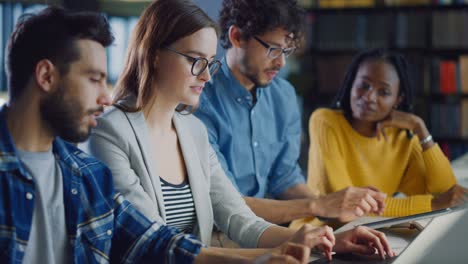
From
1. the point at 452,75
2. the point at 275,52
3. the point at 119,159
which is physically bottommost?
the point at 452,75

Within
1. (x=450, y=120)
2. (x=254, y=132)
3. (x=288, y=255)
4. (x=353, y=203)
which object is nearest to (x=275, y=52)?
(x=254, y=132)

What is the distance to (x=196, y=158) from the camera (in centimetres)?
147

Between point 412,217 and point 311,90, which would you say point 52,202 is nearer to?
point 412,217

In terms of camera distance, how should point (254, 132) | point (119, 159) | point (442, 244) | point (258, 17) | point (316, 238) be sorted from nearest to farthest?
point (442, 244), point (316, 238), point (119, 159), point (258, 17), point (254, 132)

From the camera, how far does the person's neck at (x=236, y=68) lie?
6.17 ft

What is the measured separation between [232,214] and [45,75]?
62 cm

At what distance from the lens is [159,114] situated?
4.63 ft

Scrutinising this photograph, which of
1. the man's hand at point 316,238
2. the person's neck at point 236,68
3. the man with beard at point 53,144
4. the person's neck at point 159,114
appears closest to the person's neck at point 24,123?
the man with beard at point 53,144

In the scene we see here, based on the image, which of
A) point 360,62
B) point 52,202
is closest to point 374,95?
point 360,62

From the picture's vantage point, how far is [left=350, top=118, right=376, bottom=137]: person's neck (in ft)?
7.39

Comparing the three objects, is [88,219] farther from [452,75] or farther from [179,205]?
[452,75]

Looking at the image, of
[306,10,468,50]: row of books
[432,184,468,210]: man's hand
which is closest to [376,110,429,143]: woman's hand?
[432,184,468,210]: man's hand

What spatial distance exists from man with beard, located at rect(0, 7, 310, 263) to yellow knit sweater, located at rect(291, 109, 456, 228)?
1066 millimetres

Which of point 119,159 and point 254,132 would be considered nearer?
point 119,159
